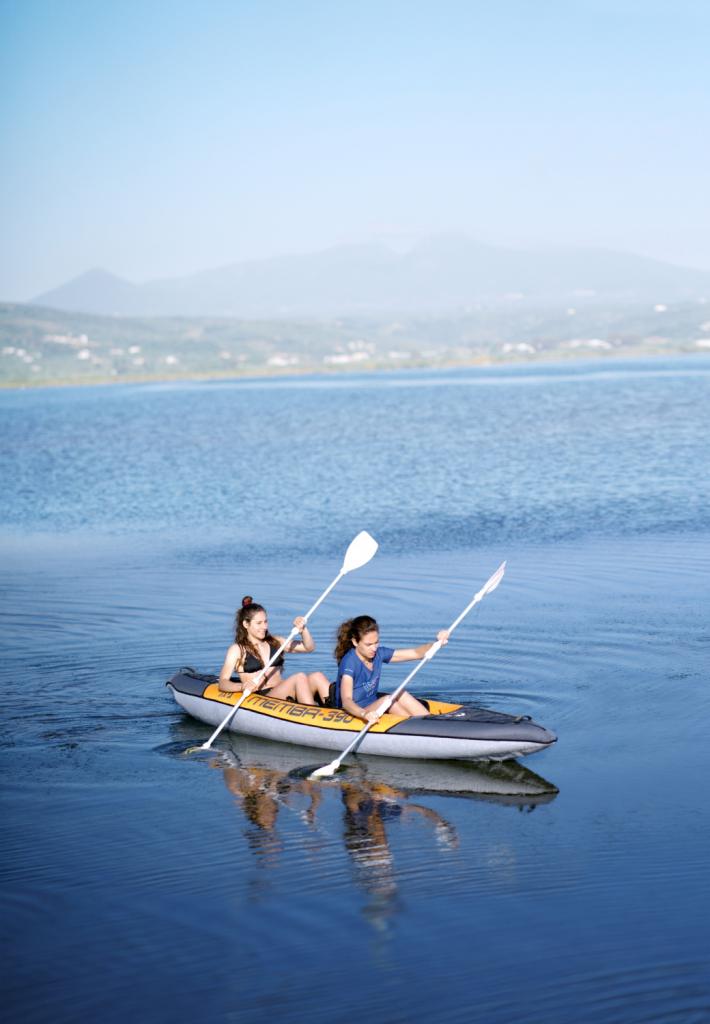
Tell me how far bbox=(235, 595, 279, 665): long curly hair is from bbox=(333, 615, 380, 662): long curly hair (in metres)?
0.85

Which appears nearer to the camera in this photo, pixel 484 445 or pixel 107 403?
pixel 484 445

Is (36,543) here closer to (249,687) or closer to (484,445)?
(249,687)

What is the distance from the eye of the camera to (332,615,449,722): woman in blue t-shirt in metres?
11.0

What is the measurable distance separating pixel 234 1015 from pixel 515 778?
13.3ft

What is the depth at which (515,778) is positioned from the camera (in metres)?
10.5

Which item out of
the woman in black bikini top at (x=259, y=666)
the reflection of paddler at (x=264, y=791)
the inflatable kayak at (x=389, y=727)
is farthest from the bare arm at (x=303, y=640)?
the reflection of paddler at (x=264, y=791)

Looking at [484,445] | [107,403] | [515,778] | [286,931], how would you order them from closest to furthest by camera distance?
[286,931]
[515,778]
[484,445]
[107,403]

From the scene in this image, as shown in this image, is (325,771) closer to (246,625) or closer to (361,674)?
(361,674)

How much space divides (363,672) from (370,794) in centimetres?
125

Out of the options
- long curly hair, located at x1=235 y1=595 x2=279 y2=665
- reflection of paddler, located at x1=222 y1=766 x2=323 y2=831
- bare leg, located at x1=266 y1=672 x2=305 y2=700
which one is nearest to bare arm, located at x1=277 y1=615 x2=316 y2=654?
Answer: long curly hair, located at x1=235 y1=595 x2=279 y2=665

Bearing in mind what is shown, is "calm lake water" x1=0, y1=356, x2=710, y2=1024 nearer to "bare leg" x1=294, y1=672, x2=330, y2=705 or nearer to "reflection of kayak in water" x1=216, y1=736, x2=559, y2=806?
"reflection of kayak in water" x1=216, y1=736, x2=559, y2=806

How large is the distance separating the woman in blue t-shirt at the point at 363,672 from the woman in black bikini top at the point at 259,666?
437 millimetres

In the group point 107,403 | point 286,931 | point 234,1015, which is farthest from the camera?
point 107,403

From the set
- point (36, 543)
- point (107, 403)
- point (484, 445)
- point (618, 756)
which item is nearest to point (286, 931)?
point (618, 756)
